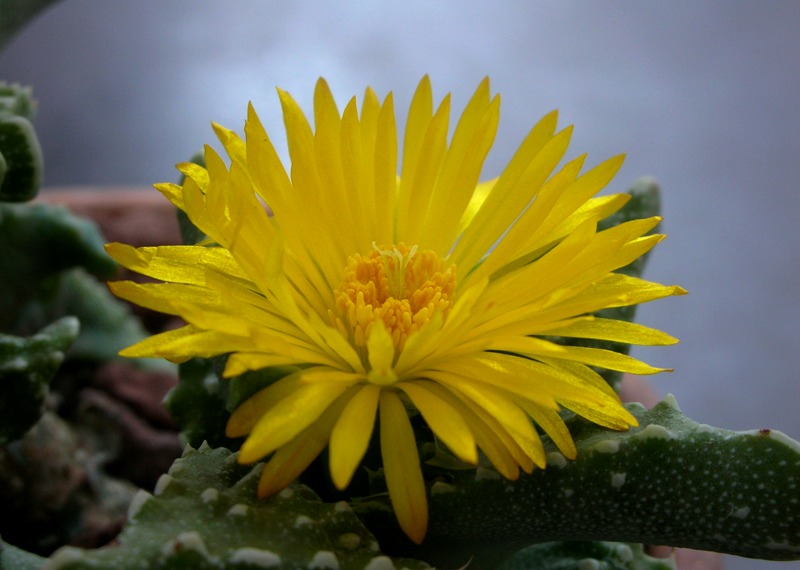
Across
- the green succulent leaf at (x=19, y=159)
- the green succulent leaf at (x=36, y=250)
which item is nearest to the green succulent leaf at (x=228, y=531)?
the green succulent leaf at (x=19, y=159)

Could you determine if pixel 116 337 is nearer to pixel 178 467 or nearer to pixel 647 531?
pixel 178 467

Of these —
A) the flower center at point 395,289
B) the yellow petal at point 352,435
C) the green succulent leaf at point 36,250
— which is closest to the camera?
the yellow petal at point 352,435

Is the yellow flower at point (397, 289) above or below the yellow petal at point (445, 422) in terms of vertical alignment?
above

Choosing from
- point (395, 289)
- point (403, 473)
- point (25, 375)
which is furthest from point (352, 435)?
point (25, 375)

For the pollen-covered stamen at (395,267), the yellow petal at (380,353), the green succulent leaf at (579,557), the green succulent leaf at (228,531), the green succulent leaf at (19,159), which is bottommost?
the green succulent leaf at (579,557)

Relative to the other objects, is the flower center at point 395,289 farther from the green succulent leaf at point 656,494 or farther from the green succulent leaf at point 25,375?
the green succulent leaf at point 25,375

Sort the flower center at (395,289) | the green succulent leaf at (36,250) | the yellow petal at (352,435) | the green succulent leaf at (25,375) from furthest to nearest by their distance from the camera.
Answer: the green succulent leaf at (36,250) → the green succulent leaf at (25,375) → the flower center at (395,289) → the yellow petal at (352,435)

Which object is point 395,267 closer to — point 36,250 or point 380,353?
point 380,353
